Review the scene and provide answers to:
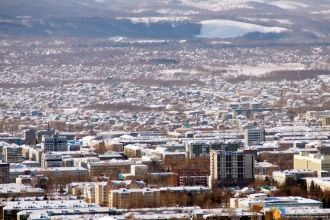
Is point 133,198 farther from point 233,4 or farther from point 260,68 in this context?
point 233,4

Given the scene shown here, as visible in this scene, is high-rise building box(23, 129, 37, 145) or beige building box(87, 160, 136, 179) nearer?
beige building box(87, 160, 136, 179)

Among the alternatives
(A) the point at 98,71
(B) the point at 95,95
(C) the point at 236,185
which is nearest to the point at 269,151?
(C) the point at 236,185

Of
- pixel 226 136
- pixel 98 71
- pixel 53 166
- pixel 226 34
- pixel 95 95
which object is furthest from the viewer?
pixel 226 34

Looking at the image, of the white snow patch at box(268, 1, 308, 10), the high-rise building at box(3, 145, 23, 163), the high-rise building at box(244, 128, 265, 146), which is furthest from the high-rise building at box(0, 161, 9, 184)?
the white snow patch at box(268, 1, 308, 10)

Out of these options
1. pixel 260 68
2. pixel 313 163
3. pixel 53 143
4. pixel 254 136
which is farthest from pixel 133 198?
pixel 260 68

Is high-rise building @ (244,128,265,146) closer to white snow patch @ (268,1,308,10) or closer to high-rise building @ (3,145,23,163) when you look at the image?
high-rise building @ (3,145,23,163)

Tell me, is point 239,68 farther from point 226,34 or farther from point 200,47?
point 226,34

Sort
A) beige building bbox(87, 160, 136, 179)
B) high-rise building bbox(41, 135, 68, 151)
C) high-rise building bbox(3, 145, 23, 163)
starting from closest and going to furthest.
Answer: beige building bbox(87, 160, 136, 179) → high-rise building bbox(3, 145, 23, 163) → high-rise building bbox(41, 135, 68, 151)
